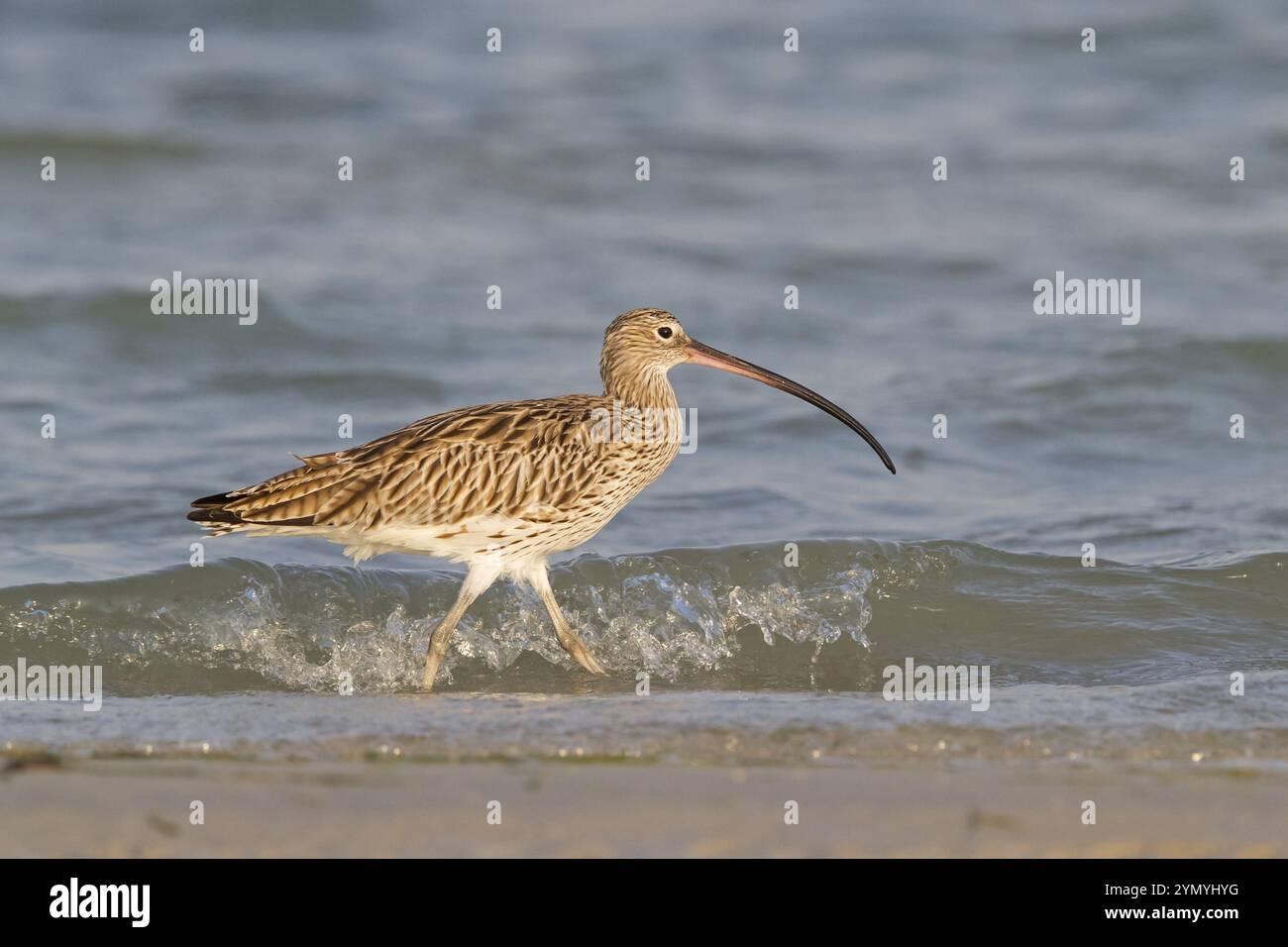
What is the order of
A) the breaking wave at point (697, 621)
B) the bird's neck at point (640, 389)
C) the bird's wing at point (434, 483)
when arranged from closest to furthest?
the bird's wing at point (434, 483), the breaking wave at point (697, 621), the bird's neck at point (640, 389)

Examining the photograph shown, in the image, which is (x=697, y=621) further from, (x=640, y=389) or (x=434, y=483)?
(x=434, y=483)

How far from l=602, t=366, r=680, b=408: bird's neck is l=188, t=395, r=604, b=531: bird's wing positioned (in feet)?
1.45

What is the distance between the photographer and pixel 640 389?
8.47m

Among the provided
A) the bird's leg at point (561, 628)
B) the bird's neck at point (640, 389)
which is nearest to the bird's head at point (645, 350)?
the bird's neck at point (640, 389)

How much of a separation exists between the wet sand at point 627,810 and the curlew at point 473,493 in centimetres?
187

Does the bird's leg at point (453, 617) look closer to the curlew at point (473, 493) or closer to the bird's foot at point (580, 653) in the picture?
the curlew at point (473, 493)

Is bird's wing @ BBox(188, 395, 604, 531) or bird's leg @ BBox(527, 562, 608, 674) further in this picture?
bird's leg @ BBox(527, 562, 608, 674)

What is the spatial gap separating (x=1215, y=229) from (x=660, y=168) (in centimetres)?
566

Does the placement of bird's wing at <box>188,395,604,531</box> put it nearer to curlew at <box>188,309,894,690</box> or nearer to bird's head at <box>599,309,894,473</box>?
curlew at <box>188,309,894,690</box>

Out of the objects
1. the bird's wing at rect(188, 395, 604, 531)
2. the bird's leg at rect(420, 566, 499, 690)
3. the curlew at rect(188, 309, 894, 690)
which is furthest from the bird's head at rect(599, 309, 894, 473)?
the bird's leg at rect(420, 566, 499, 690)

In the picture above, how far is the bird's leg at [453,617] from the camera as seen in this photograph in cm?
802

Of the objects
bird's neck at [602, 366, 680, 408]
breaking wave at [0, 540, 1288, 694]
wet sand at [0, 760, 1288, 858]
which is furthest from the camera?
bird's neck at [602, 366, 680, 408]

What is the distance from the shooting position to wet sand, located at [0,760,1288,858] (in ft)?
18.0
